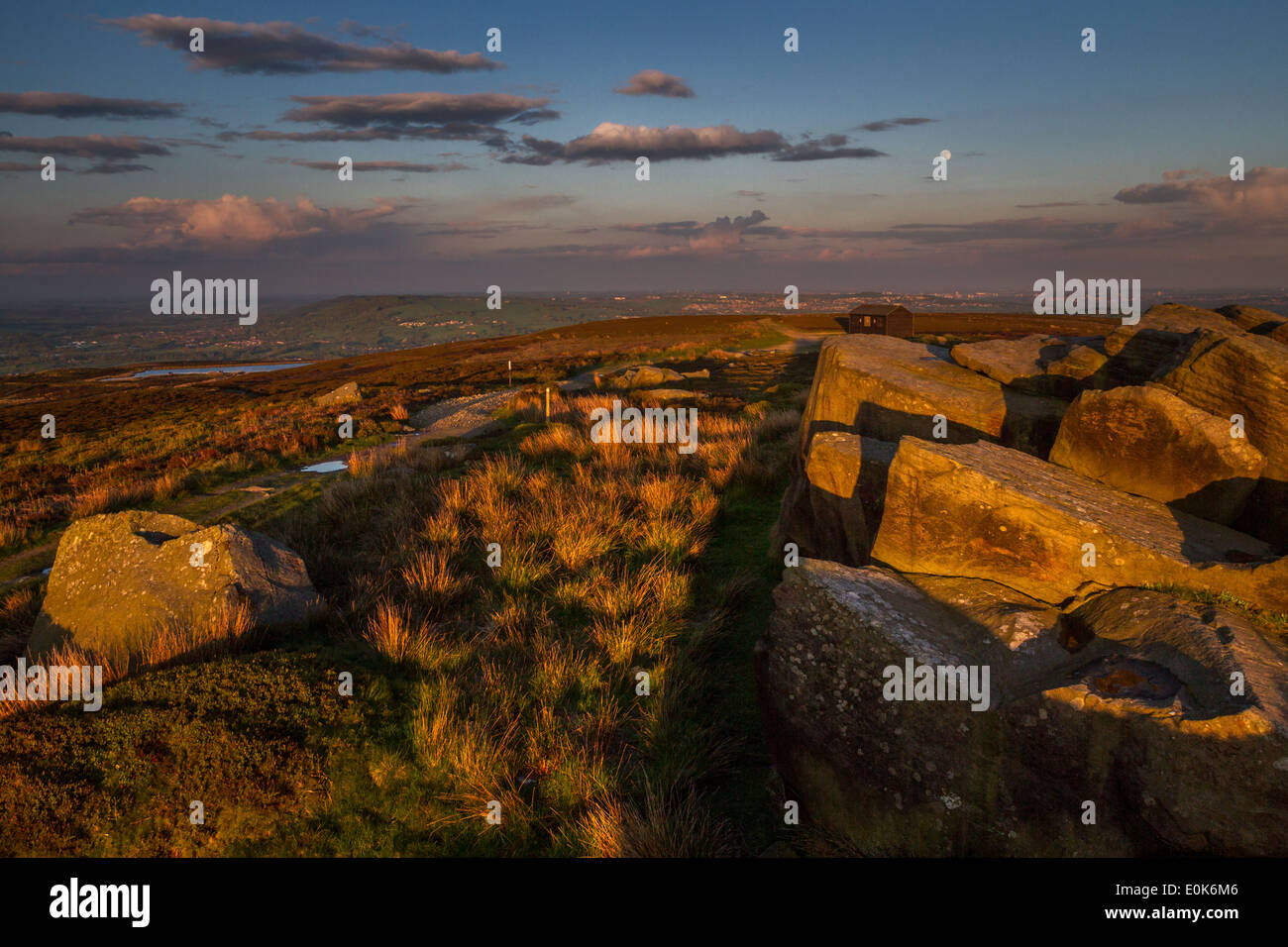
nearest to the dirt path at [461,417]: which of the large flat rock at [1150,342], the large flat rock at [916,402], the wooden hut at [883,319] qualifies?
the large flat rock at [916,402]

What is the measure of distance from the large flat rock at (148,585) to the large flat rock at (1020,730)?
5.58m

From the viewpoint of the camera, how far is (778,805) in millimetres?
4441

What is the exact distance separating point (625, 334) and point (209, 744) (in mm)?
72958

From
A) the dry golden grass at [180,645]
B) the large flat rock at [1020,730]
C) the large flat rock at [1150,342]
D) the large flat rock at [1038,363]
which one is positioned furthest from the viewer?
the large flat rock at [1038,363]

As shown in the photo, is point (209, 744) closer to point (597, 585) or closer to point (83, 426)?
point (597, 585)

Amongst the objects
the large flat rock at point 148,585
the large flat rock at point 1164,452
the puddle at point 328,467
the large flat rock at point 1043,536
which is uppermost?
the large flat rock at point 1164,452

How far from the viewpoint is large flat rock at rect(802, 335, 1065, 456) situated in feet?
24.4

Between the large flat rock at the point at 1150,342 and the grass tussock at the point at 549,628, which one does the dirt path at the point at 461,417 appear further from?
the large flat rock at the point at 1150,342

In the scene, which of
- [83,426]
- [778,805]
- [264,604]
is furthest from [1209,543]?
[83,426]

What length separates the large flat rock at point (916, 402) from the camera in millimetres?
7441

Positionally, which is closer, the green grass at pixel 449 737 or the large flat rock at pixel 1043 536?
the green grass at pixel 449 737

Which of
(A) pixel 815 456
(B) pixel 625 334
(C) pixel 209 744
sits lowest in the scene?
(C) pixel 209 744

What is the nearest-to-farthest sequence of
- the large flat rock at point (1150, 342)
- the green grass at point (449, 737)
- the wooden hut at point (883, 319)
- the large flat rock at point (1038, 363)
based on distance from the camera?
the green grass at point (449, 737)
the large flat rock at point (1150, 342)
the large flat rock at point (1038, 363)
the wooden hut at point (883, 319)

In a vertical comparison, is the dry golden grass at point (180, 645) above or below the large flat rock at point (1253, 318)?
below
